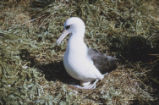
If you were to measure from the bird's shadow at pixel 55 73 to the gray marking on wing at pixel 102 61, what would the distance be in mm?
463

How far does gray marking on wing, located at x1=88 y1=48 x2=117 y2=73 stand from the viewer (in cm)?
404

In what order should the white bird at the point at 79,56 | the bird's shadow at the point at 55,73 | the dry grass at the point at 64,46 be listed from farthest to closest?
the bird's shadow at the point at 55,73, the dry grass at the point at 64,46, the white bird at the point at 79,56

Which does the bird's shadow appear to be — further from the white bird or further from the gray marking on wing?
the gray marking on wing

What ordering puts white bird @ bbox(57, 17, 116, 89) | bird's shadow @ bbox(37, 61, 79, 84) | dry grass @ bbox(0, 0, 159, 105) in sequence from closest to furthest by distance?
1. white bird @ bbox(57, 17, 116, 89)
2. dry grass @ bbox(0, 0, 159, 105)
3. bird's shadow @ bbox(37, 61, 79, 84)

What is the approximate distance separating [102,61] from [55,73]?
2.51 ft

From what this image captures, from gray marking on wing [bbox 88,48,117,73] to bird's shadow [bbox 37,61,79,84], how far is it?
1.52 ft

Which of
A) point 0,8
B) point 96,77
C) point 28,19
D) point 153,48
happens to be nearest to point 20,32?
point 28,19

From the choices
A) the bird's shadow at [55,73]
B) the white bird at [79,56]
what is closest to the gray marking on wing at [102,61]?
the white bird at [79,56]

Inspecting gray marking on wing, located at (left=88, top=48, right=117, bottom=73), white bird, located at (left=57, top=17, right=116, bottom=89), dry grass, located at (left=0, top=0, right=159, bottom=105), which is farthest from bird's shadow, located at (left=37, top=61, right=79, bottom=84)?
gray marking on wing, located at (left=88, top=48, right=117, bottom=73)

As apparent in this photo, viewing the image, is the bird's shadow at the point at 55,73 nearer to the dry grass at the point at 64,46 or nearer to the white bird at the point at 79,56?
the dry grass at the point at 64,46

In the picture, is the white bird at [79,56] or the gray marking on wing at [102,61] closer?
the white bird at [79,56]

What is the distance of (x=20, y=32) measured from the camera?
496 centimetres

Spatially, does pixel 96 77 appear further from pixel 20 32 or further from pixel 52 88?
pixel 20 32

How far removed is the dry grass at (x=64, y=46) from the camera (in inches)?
156
